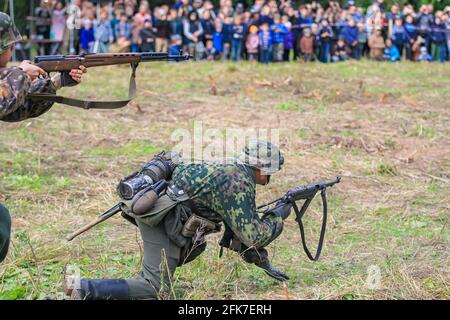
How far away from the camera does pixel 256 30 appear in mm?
21719

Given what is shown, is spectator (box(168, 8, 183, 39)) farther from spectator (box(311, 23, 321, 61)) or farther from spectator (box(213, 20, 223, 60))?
spectator (box(311, 23, 321, 61))

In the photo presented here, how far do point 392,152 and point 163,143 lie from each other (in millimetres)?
3067

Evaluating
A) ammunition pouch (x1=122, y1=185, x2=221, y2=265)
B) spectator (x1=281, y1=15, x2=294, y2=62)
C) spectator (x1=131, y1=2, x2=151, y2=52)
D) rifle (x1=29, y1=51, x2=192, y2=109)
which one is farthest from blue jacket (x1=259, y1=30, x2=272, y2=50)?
ammunition pouch (x1=122, y1=185, x2=221, y2=265)

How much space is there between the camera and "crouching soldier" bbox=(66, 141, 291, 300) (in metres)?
5.20

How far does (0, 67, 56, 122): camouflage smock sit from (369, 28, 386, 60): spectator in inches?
738

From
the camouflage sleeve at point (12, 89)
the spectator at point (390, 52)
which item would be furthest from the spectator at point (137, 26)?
the camouflage sleeve at point (12, 89)

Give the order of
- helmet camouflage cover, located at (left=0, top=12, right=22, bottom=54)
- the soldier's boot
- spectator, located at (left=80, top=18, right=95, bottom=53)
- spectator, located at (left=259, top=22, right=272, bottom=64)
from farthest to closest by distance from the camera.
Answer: spectator, located at (left=259, top=22, right=272, bottom=64) → spectator, located at (left=80, top=18, right=95, bottom=53) → the soldier's boot → helmet camouflage cover, located at (left=0, top=12, right=22, bottom=54)

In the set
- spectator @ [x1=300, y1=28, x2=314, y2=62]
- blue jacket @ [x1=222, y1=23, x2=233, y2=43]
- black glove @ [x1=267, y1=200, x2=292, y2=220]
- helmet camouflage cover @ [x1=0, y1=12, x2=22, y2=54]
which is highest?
helmet camouflage cover @ [x1=0, y1=12, x2=22, y2=54]

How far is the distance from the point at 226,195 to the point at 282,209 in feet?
2.01

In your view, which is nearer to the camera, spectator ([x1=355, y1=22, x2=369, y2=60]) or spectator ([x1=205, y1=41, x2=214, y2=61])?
spectator ([x1=205, y1=41, x2=214, y2=61])

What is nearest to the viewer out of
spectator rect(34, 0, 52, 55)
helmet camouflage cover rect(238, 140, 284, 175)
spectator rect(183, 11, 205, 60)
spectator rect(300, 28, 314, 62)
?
helmet camouflage cover rect(238, 140, 284, 175)
